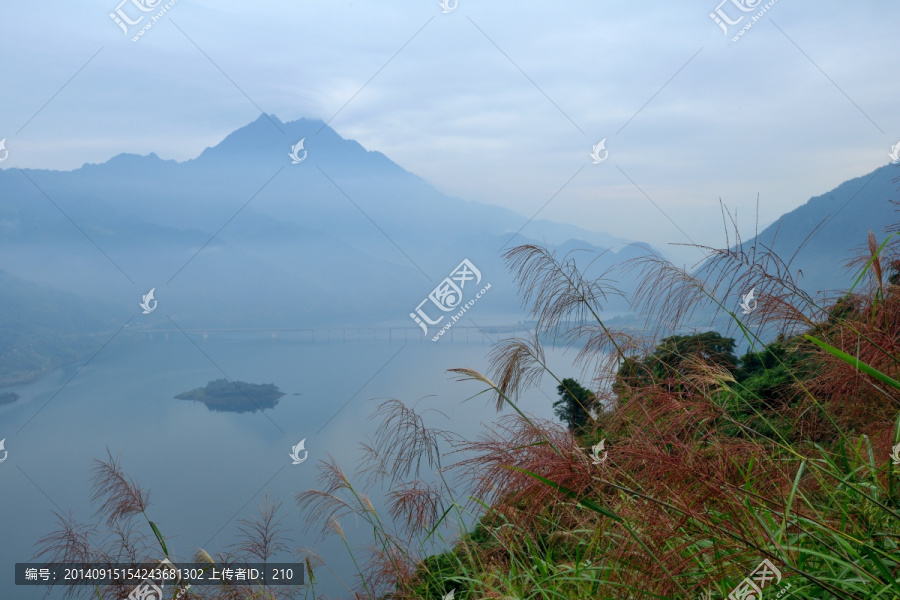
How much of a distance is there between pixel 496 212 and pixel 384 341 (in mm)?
19189

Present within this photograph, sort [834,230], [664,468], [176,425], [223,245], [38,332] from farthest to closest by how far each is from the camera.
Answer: [223,245]
[176,425]
[38,332]
[834,230]
[664,468]

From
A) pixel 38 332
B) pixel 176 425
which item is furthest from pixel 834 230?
pixel 38 332

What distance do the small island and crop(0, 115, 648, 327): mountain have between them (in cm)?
589

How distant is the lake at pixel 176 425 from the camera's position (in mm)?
29766

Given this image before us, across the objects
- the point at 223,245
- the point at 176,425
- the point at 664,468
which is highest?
the point at 223,245

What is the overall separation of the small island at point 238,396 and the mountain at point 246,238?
5.89 meters

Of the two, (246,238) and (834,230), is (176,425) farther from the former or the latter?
(834,230)

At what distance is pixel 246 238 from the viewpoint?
173ft

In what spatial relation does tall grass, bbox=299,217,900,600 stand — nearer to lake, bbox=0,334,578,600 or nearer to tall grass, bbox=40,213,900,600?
tall grass, bbox=40,213,900,600

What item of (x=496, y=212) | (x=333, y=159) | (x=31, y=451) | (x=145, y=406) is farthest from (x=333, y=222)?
(x=31, y=451)

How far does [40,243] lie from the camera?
5066 cm

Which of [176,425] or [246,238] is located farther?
[246,238]

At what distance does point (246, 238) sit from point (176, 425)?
19204 millimetres

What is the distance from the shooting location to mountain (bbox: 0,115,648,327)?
45906 millimetres
